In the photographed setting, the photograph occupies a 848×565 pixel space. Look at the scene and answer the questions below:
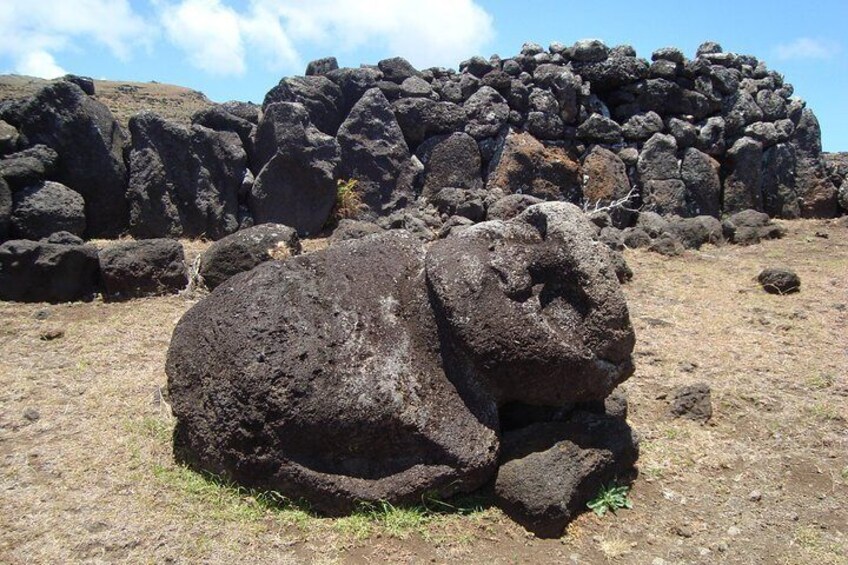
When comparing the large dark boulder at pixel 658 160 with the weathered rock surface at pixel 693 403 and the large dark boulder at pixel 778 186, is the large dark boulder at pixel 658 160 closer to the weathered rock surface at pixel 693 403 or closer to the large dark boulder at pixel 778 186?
the large dark boulder at pixel 778 186

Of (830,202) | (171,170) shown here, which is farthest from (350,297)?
(830,202)

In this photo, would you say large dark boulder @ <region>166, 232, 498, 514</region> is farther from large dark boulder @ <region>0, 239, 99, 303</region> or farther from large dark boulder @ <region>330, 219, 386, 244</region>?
large dark boulder @ <region>330, 219, 386, 244</region>

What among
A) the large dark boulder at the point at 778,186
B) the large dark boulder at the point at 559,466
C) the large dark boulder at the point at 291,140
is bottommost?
the large dark boulder at the point at 559,466

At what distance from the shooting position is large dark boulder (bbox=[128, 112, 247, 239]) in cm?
1053

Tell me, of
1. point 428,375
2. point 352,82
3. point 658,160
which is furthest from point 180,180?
point 658,160

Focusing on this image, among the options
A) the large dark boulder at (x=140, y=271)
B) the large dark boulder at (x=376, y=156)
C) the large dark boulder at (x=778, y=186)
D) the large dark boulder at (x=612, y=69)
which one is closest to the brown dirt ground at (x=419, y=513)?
the large dark boulder at (x=140, y=271)

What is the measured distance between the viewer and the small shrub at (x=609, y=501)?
486 cm

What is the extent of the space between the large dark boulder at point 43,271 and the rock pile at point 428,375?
3.93m

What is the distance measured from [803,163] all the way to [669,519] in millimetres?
12528

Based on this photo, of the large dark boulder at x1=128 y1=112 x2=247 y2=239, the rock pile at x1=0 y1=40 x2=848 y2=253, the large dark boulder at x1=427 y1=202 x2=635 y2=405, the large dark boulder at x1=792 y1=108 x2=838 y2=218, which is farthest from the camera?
the large dark boulder at x1=792 y1=108 x2=838 y2=218

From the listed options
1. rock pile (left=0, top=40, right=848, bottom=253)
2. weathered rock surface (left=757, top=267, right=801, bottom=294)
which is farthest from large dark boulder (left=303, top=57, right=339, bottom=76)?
weathered rock surface (left=757, top=267, right=801, bottom=294)

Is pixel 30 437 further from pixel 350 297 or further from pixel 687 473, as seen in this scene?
pixel 687 473

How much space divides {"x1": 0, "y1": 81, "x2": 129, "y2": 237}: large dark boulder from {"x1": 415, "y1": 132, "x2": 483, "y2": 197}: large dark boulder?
4848 millimetres

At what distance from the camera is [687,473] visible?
5320 millimetres
